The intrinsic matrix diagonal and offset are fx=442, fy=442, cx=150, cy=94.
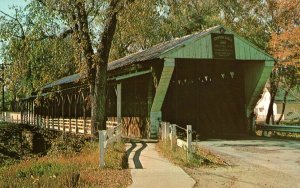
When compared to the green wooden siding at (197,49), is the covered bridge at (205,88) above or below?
below

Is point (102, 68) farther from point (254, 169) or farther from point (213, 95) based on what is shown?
point (254, 169)

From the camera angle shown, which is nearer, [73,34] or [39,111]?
[73,34]

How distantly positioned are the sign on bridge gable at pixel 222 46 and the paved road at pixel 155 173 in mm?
9463

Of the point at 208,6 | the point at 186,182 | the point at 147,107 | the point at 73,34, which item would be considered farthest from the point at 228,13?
the point at 186,182

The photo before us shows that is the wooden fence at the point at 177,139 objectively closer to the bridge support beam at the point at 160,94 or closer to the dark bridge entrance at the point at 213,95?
the bridge support beam at the point at 160,94

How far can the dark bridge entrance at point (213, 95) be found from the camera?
26.4m

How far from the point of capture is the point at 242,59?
2417 centimetres

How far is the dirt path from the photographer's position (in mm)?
10414

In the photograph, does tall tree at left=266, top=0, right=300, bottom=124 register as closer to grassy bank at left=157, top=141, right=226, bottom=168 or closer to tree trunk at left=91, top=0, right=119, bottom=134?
tree trunk at left=91, top=0, right=119, bottom=134

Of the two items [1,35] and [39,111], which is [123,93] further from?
[39,111]

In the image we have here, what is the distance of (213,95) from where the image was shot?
2686 cm

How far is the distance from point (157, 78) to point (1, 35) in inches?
321

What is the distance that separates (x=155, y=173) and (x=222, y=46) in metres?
13.6

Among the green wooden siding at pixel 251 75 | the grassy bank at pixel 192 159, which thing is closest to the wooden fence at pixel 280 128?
the green wooden siding at pixel 251 75
